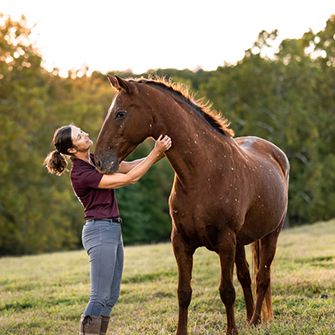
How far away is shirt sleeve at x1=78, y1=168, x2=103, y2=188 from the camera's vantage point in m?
4.96

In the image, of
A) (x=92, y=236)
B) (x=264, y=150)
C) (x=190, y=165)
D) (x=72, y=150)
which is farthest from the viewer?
Result: (x=264, y=150)

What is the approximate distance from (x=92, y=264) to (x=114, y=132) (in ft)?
3.63

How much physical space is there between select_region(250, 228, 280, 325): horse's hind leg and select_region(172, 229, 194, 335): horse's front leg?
103cm

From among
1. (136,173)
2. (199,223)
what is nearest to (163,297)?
(199,223)

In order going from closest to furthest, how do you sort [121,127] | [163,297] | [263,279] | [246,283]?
[121,127]
[246,283]
[263,279]
[163,297]

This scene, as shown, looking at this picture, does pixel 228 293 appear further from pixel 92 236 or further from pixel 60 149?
pixel 60 149

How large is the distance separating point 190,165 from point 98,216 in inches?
35.8

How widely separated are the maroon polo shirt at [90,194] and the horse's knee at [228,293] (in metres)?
1.22

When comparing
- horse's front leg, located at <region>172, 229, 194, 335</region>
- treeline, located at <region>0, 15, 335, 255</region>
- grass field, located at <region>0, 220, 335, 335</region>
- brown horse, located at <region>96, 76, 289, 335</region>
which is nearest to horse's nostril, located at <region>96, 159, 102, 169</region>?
brown horse, located at <region>96, 76, 289, 335</region>

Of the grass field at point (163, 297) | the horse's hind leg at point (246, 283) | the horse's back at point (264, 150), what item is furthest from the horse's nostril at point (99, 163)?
the horse's back at point (264, 150)

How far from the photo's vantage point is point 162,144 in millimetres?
5129

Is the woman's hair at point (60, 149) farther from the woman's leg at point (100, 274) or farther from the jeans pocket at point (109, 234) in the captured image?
the woman's leg at point (100, 274)

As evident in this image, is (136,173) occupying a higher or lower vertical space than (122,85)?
lower

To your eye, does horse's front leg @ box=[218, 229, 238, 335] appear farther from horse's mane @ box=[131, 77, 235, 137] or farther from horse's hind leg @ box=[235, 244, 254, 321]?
horse's mane @ box=[131, 77, 235, 137]
